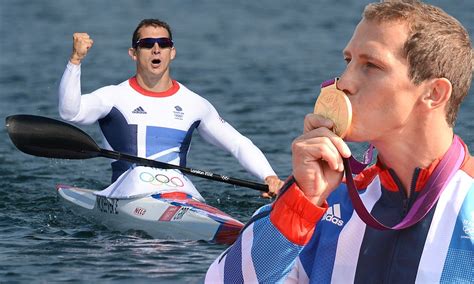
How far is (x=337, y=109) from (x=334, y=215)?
311 millimetres

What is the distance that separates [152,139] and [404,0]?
6.96 meters

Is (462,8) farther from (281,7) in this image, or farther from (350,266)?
(350,266)

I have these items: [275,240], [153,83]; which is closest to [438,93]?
[275,240]

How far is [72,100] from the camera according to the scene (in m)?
8.67

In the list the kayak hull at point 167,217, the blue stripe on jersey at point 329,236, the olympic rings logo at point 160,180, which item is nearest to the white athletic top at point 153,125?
the olympic rings logo at point 160,180

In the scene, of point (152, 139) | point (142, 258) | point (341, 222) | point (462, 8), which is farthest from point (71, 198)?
point (462, 8)

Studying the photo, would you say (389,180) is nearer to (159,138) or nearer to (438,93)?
(438,93)

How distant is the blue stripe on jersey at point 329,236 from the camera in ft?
7.66

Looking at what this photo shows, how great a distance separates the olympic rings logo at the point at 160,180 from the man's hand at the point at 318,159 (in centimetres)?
691

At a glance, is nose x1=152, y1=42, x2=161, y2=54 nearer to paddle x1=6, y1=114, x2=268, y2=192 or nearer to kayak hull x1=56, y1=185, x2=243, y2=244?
paddle x1=6, y1=114, x2=268, y2=192

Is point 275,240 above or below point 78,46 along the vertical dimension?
above

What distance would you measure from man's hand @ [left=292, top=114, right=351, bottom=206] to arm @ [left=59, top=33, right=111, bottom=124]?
659cm

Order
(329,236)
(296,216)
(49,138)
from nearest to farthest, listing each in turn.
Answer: (296,216), (329,236), (49,138)

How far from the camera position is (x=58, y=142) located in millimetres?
8492
